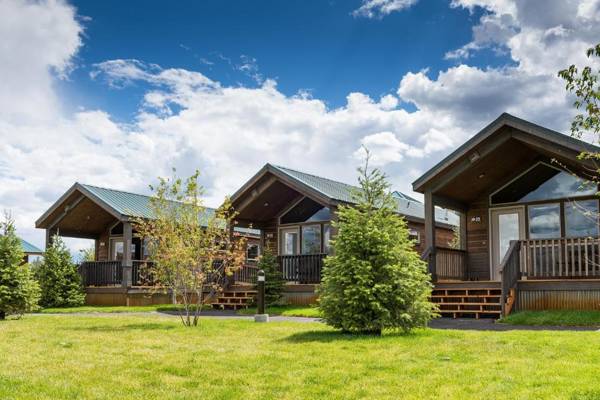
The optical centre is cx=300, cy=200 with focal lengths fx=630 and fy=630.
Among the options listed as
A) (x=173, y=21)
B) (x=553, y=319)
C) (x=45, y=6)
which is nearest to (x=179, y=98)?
(x=173, y=21)

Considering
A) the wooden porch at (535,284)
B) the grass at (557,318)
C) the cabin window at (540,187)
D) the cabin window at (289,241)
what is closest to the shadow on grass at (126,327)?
the wooden porch at (535,284)

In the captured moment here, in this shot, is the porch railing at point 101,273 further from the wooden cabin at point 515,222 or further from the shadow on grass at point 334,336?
the shadow on grass at point 334,336

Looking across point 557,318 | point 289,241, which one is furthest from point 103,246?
point 557,318

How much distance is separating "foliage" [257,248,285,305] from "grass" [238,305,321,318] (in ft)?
1.35

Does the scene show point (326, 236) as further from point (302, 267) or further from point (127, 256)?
point (127, 256)

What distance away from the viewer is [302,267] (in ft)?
65.5

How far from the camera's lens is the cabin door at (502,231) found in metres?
18.1

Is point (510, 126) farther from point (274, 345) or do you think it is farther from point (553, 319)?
point (274, 345)

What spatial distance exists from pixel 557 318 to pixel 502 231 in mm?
6055

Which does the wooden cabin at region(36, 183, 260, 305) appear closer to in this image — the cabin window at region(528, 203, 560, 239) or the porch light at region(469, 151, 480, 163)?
the porch light at region(469, 151, 480, 163)

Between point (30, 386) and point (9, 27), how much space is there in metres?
8.56

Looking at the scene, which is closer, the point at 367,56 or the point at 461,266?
the point at 367,56

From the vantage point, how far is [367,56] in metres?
15.8

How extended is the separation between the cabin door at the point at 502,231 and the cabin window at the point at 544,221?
353 millimetres
